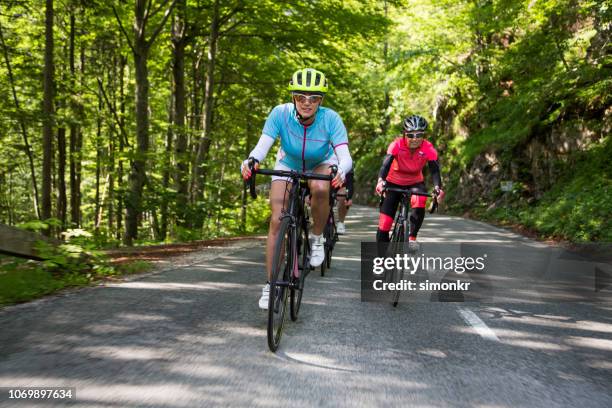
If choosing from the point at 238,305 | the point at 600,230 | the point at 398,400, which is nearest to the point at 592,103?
the point at 600,230

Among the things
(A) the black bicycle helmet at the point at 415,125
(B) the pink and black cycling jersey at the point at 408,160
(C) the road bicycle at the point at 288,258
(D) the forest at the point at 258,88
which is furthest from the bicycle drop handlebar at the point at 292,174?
(D) the forest at the point at 258,88

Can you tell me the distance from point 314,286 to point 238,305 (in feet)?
5.24

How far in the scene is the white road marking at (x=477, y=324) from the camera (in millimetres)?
4578

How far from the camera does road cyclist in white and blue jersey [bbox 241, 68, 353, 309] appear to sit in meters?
4.51

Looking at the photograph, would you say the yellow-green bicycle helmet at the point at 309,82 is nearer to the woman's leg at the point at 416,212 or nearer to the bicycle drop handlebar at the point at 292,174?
the bicycle drop handlebar at the point at 292,174

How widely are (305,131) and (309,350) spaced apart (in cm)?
201

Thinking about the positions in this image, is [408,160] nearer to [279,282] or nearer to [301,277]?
[301,277]

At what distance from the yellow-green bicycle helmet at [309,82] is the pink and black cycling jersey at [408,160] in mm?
2559

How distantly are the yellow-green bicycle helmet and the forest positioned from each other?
417 centimetres

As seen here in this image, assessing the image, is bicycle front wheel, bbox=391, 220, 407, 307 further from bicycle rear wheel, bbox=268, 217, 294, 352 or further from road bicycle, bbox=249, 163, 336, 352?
bicycle rear wheel, bbox=268, 217, 294, 352

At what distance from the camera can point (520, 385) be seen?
3369mm

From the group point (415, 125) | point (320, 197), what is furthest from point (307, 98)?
point (415, 125)

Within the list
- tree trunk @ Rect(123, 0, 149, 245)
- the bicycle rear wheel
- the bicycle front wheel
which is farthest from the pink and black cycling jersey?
tree trunk @ Rect(123, 0, 149, 245)

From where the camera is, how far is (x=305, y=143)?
15.9 ft
